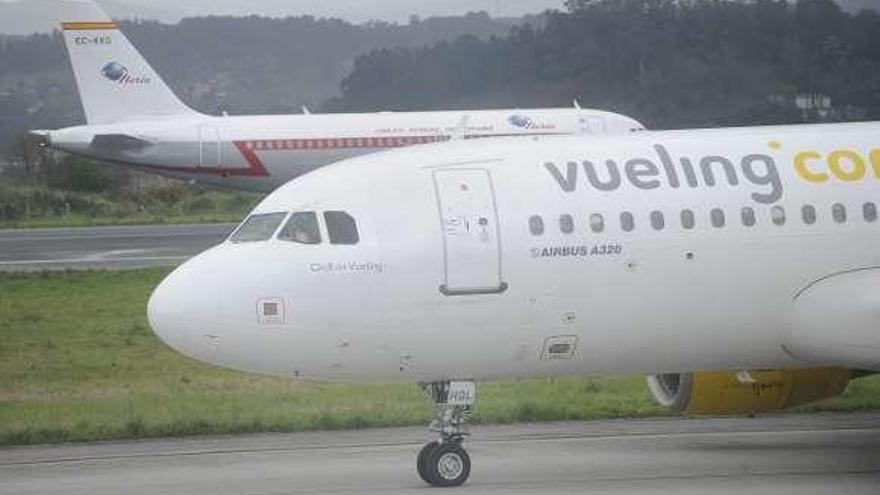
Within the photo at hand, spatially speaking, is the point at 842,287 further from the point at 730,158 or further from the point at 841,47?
the point at 841,47

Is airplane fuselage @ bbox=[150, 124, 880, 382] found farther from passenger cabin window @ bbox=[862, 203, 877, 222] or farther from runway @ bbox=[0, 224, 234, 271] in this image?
runway @ bbox=[0, 224, 234, 271]

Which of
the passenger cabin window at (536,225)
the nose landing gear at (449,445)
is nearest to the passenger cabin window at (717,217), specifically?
the passenger cabin window at (536,225)

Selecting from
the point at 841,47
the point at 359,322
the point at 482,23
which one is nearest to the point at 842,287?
the point at 359,322

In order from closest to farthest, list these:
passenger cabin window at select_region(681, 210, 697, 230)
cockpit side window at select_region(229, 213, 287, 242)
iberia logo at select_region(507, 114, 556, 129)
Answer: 1. cockpit side window at select_region(229, 213, 287, 242)
2. passenger cabin window at select_region(681, 210, 697, 230)
3. iberia logo at select_region(507, 114, 556, 129)

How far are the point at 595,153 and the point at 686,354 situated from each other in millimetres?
1741

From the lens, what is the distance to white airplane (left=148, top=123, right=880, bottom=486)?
13.2m

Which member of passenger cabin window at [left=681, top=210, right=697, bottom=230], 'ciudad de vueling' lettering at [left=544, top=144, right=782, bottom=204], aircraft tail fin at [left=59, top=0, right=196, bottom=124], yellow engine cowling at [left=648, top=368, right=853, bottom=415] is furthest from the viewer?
aircraft tail fin at [left=59, top=0, right=196, bottom=124]

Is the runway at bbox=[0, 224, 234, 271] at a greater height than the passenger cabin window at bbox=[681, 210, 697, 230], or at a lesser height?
lesser

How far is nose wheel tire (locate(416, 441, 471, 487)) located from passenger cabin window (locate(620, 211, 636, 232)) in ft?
6.85

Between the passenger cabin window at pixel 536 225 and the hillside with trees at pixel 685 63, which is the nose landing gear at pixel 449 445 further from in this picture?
the hillside with trees at pixel 685 63

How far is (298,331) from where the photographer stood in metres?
13.2

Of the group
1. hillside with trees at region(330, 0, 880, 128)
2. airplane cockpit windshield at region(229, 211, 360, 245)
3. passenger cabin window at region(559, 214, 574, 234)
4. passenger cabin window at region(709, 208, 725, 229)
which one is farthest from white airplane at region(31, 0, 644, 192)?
airplane cockpit windshield at region(229, 211, 360, 245)

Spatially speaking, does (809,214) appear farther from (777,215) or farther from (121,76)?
(121,76)

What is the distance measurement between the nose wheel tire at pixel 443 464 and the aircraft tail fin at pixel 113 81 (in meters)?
43.9
